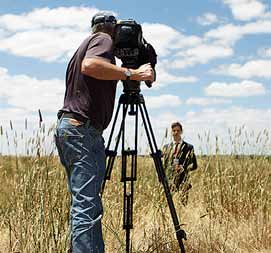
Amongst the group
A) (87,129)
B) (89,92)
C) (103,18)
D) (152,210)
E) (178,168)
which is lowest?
(152,210)

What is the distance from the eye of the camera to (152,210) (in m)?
5.11

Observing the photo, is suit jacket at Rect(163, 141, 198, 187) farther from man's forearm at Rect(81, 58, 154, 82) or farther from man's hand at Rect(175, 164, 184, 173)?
man's forearm at Rect(81, 58, 154, 82)

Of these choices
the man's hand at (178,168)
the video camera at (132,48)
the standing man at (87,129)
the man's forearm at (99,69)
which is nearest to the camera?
the man's forearm at (99,69)

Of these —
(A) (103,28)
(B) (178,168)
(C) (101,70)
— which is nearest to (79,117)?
(C) (101,70)

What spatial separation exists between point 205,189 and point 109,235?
5.56 ft

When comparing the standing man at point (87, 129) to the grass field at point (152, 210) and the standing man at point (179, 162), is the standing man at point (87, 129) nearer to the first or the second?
the grass field at point (152, 210)

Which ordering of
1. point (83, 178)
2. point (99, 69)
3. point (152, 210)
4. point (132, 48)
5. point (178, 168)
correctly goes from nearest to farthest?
point (99, 69) < point (83, 178) < point (132, 48) < point (152, 210) < point (178, 168)

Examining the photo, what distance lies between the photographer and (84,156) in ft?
10.3

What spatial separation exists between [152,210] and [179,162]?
1050 millimetres

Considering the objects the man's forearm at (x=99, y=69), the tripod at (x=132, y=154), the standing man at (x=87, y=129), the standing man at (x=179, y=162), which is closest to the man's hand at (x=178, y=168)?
the standing man at (x=179, y=162)

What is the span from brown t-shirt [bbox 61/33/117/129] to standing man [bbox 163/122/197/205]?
2191 mm

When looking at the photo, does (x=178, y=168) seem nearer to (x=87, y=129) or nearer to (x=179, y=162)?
(x=179, y=162)

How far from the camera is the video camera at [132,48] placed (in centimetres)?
347

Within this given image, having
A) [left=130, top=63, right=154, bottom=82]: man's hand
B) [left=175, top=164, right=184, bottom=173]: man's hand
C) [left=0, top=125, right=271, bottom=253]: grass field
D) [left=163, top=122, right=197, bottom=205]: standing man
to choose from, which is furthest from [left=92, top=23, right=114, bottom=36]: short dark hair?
[left=175, top=164, right=184, bottom=173]: man's hand
